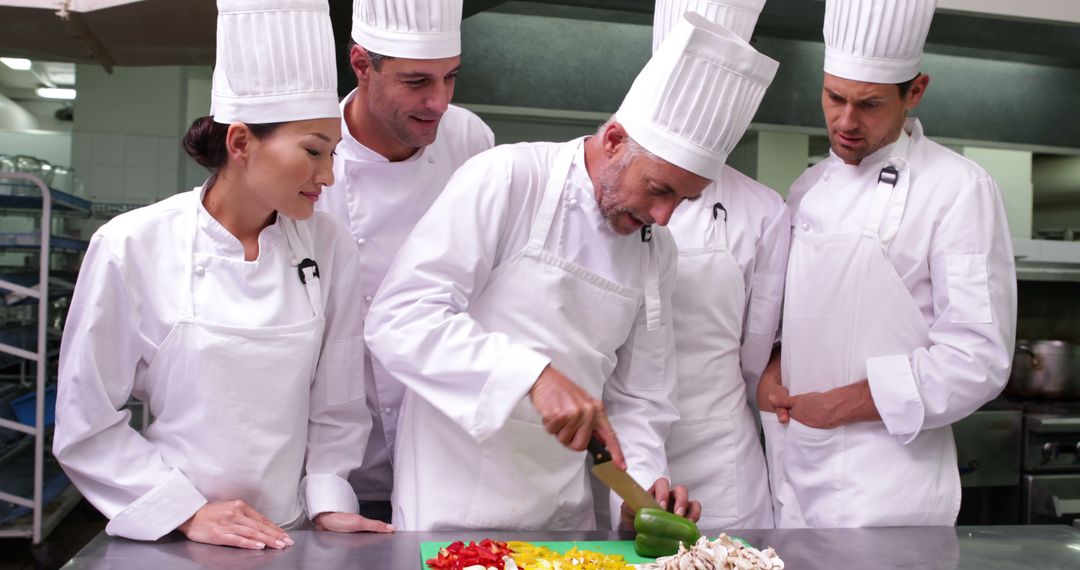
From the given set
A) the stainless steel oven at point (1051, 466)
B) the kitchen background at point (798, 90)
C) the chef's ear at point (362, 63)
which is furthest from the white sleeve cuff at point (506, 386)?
the stainless steel oven at point (1051, 466)

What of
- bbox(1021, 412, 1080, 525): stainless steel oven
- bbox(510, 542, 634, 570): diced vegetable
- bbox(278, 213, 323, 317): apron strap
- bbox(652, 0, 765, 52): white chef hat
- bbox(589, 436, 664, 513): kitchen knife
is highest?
bbox(652, 0, 765, 52): white chef hat

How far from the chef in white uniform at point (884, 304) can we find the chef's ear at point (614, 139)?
1.83ft

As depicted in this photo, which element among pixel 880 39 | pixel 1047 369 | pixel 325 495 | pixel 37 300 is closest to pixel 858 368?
pixel 880 39

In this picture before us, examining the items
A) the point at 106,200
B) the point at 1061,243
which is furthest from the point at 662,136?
the point at 106,200

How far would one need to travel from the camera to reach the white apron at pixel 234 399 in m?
1.51

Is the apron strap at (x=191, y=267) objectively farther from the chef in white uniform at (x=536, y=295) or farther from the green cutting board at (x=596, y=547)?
the green cutting board at (x=596, y=547)

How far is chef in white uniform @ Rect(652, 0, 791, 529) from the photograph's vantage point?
6.70 ft

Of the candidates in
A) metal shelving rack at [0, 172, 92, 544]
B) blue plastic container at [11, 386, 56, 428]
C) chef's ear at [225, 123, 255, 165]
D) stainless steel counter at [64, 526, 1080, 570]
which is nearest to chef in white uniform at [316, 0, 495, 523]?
chef's ear at [225, 123, 255, 165]

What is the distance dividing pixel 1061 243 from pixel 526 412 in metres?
3.44

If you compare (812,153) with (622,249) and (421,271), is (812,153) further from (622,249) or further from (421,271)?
(421,271)

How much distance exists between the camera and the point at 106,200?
617 centimetres

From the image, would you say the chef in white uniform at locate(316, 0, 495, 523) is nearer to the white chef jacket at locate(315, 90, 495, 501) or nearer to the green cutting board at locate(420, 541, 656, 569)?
the white chef jacket at locate(315, 90, 495, 501)

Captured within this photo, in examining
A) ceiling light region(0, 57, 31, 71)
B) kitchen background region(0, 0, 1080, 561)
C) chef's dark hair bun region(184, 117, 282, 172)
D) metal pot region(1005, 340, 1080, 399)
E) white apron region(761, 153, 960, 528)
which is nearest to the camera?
chef's dark hair bun region(184, 117, 282, 172)

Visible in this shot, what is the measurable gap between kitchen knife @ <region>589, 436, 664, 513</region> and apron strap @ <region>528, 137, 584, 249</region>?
38 centimetres
